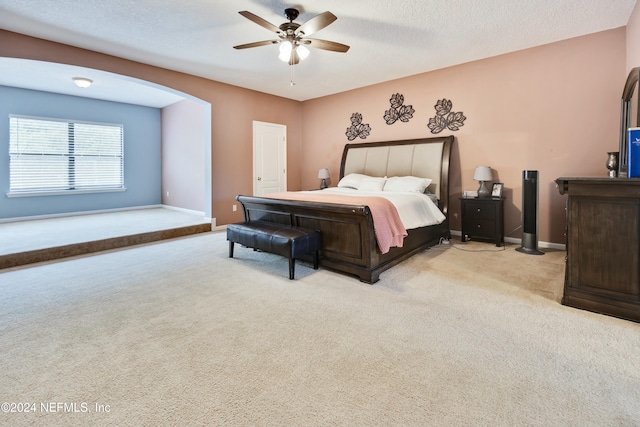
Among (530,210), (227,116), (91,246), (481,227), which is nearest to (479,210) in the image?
(481,227)

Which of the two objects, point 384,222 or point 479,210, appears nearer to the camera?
point 384,222

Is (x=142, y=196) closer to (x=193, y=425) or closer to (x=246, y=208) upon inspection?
(x=246, y=208)

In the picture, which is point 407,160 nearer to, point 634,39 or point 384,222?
point 384,222

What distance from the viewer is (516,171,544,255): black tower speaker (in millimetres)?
4062

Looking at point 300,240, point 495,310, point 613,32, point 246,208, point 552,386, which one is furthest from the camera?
point 246,208

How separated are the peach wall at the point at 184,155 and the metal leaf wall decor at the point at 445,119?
4.47 meters

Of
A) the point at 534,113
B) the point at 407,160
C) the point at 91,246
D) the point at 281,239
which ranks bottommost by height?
the point at 91,246

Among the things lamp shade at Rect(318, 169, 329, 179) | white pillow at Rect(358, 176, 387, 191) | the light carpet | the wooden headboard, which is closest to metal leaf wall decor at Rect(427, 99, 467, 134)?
the wooden headboard

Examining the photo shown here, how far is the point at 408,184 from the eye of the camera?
16.0 ft

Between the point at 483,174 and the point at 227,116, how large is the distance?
4521mm

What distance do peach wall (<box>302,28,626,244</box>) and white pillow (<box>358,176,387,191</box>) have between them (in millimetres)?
1036

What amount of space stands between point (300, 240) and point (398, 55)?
10.5ft

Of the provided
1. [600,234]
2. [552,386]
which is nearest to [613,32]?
[600,234]

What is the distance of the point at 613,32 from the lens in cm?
377
